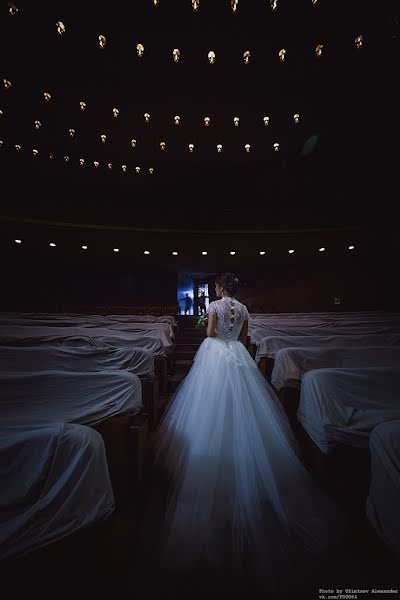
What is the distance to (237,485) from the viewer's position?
1710 millimetres

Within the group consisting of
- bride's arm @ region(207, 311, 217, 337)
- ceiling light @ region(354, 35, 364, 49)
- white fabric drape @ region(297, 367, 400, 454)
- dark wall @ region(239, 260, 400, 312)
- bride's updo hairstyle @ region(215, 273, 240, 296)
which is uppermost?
ceiling light @ region(354, 35, 364, 49)

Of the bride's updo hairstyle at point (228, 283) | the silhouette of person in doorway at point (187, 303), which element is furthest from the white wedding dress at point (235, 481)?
the silhouette of person in doorway at point (187, 303)

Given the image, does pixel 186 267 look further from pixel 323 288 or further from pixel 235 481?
pixel 235 481

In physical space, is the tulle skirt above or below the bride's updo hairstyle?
below

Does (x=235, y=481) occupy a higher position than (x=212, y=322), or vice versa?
(x=212, y=322)

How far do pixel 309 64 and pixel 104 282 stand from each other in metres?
12.1

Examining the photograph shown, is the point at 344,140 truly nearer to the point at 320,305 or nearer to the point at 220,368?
the point at 320,305

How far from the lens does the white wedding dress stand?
4.48 feet

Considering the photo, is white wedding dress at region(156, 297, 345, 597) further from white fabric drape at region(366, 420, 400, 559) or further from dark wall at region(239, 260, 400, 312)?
dark wall at region(239, 260, 400, 312)

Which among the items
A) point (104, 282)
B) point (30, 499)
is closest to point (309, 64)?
point (30, 499)

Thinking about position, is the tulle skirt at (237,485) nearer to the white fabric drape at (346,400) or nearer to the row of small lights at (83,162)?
the white fabric drape at (346,400)

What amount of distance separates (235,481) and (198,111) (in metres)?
6.34

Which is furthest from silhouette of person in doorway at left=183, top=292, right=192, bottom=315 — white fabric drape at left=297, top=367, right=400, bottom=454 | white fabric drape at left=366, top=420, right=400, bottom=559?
white fabric drape at left=366, top=420, right=400, bottom=559

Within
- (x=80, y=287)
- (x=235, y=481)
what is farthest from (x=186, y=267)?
(x=235, y=481)
